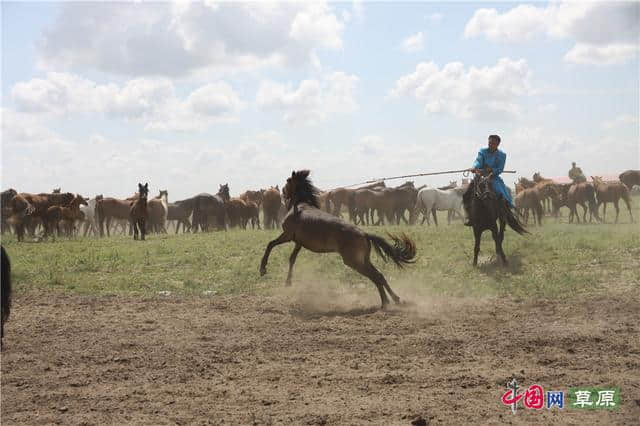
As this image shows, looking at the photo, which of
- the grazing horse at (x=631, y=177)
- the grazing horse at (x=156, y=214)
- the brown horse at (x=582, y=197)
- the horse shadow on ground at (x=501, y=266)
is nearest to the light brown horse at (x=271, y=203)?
the grazing horse at (x=156, y=214)

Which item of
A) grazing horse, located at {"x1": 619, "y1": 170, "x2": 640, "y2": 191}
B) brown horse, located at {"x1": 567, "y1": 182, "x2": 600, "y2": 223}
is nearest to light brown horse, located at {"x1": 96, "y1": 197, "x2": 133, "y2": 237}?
brown horse, located at {"x1": 567, "y1": 182, "x2": 600, "y2": 223}

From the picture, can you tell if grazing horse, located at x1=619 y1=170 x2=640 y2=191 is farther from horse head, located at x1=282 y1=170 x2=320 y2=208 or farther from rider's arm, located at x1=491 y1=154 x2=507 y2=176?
horse head, located at x1=282 y1=170 x2=320 y2=208

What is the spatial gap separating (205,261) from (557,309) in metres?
7.57

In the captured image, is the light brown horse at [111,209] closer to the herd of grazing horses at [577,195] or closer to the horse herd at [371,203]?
the horse herd at [371,203]

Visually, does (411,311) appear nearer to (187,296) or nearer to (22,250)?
(187,296)

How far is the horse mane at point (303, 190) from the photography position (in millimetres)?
10414

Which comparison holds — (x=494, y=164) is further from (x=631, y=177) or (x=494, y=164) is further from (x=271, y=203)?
(x=631, y=177)

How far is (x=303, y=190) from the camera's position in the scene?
10.5 metres

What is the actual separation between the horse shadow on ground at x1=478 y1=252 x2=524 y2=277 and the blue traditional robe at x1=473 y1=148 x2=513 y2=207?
4.29ft

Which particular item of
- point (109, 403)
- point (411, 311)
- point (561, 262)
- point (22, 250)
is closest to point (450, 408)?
point (109, 403)

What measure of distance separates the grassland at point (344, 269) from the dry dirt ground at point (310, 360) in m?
1.07

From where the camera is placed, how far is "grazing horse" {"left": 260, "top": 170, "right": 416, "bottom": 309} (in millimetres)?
9141

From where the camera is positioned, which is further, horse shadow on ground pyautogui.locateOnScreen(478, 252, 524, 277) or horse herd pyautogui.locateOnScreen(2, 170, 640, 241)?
horse herd pyautogui.locateOnScreen(2, 170, 640, 241)

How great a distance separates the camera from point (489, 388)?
5418 mm
